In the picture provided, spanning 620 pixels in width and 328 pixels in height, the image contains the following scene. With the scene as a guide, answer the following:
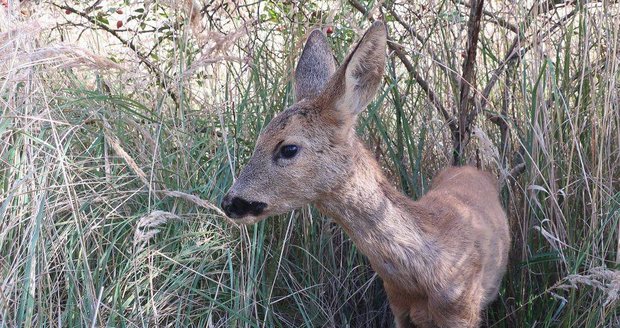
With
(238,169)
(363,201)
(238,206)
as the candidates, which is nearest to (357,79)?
(363,201)

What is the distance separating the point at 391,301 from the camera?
12.3 ft

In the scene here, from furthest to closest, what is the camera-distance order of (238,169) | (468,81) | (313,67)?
(468,81), (238,169), (313,67)

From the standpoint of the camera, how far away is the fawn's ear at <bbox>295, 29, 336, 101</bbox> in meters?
3.92

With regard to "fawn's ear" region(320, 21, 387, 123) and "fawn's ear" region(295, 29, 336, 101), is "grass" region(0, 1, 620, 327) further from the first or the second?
"fawn's ear" region(320, 21, 387, 123)

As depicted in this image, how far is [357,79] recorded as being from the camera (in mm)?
3514

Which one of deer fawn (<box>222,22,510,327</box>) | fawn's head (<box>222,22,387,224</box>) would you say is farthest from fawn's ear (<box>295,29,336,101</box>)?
fawn's head (<box>222,22,387,224</box>)

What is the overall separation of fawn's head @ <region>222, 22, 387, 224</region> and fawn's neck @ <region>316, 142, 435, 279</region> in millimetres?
59

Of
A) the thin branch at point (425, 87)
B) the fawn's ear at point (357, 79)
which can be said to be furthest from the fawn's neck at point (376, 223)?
the thin branch at point (425, 87)

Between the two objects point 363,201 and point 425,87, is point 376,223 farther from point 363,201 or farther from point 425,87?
point 425,87

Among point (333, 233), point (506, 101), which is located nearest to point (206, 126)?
point (333, 233)

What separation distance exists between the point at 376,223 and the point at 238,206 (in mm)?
534

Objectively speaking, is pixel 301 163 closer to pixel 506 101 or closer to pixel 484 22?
pixel 506 101

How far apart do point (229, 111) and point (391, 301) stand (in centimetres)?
136

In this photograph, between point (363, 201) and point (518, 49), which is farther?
point (518, 49)
